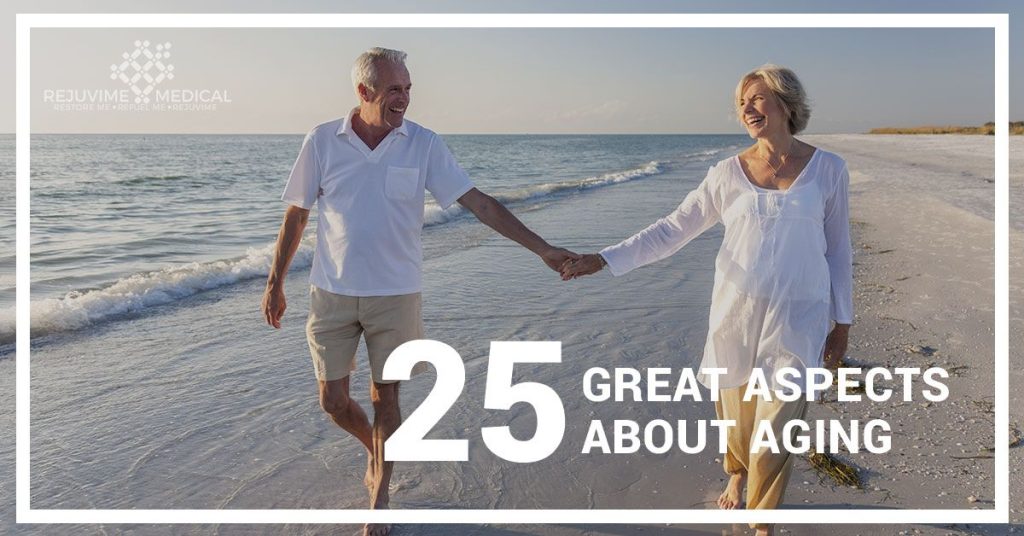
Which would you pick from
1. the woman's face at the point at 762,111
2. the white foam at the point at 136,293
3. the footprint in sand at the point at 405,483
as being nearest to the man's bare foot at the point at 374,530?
the footprint in sand at the point at 405,483

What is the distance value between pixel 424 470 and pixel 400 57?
2.06 meters

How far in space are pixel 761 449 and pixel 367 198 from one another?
1.93m

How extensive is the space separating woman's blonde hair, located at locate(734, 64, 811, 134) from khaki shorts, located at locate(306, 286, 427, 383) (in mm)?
1726

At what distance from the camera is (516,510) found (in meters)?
3.91

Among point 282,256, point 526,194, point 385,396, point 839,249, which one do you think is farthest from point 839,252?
point 526,194

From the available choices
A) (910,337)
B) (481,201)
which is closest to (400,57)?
(481,201)

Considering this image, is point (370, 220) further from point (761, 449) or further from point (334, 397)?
point (761, 449)

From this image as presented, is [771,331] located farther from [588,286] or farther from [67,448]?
[588,286]

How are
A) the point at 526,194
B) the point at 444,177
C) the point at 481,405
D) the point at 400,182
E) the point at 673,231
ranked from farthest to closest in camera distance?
the point at 526,194
the point at 481,405
the point at 673,231
the point at 444,177
the point at 400,182

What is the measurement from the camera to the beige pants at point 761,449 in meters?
3.38

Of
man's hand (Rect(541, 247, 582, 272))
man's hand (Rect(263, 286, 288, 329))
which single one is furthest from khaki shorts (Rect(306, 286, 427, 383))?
man's hand (Rect(541, 247, 582, 272))

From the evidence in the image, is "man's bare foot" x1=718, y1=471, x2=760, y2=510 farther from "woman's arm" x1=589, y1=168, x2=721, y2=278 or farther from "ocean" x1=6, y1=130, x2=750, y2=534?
"woman's arm" x1=589, y1=168, x2=721, y2=278

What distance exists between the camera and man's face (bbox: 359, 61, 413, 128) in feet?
11.7

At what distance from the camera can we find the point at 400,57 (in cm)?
363
